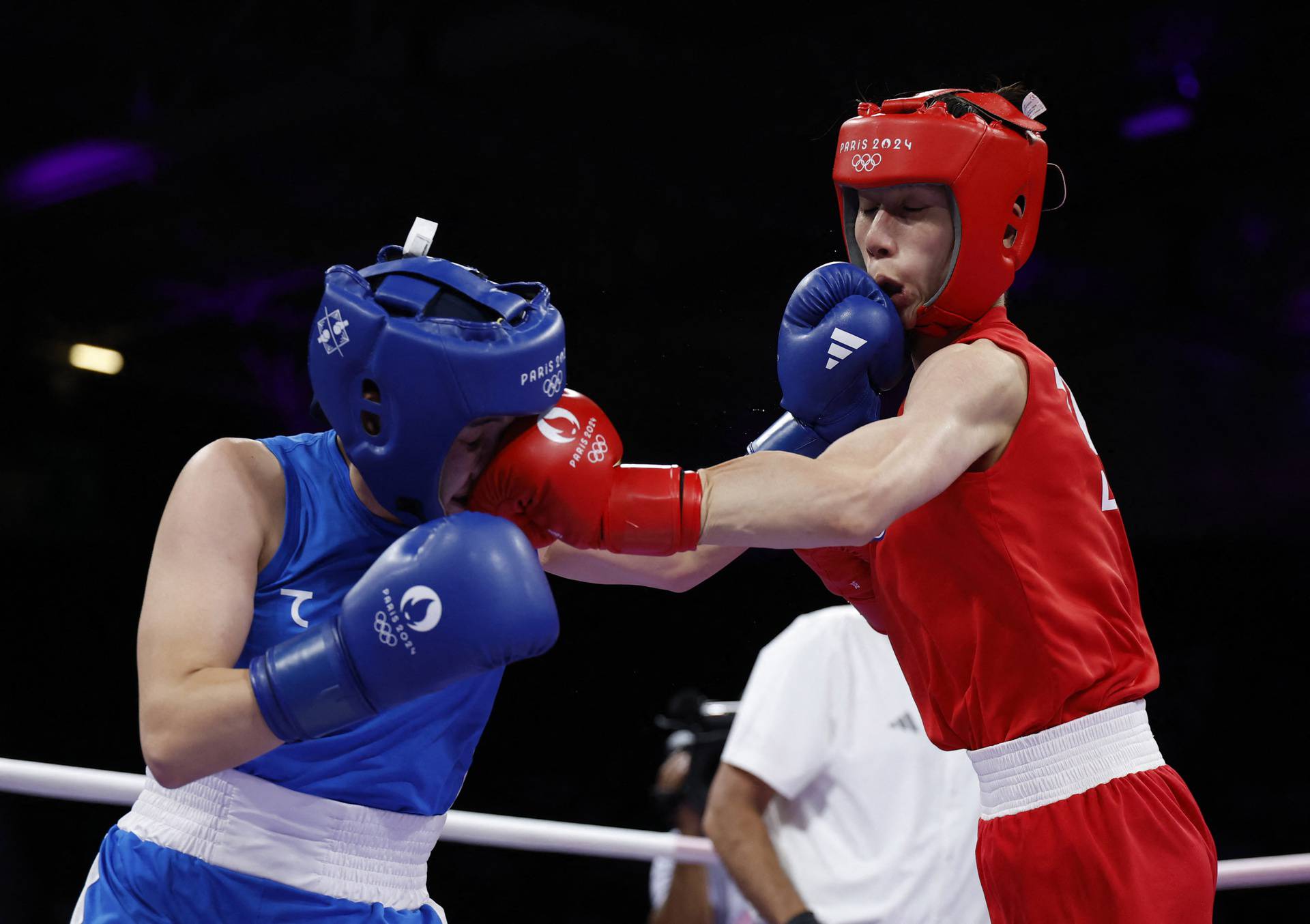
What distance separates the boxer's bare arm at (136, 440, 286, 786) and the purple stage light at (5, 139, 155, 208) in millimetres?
6065

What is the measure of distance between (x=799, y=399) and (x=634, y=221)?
5.43 m

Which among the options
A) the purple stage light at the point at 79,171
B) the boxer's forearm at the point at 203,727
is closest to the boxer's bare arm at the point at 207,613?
the boxer's forearm at the point at 203,727

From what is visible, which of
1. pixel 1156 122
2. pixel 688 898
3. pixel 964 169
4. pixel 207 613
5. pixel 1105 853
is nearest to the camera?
pixel 207 613

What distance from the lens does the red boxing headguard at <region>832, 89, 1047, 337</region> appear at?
87.3 inches

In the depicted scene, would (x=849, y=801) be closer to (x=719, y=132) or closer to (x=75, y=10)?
(x=719, y=132)

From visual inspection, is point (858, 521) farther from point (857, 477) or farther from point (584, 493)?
point (584, 493)

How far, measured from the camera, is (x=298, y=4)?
671 centimetres

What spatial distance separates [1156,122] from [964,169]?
548 centimetres

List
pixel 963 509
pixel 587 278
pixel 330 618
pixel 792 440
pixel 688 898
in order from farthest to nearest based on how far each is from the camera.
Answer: pixel 587 278 → pixel 688 898 → pixel 792 440 → pixel 963 509 → pixel 330 618

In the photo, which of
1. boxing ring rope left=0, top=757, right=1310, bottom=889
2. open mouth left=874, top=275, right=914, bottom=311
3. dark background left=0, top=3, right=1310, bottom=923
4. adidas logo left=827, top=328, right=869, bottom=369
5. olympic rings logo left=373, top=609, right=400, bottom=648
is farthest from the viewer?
dark background left=0, top=3, right=1310, bottom=923

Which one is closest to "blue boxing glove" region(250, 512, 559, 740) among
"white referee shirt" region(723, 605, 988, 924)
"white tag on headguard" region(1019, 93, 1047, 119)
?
"white tag on headguard" region(1019, 93, 1047, 119)

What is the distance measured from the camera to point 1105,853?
6.36 ft

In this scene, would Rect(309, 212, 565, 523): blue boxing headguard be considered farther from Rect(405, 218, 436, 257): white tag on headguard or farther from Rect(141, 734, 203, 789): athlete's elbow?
Rect(141, 734, 203, 789): athlete's elbow

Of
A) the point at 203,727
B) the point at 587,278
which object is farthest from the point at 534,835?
the point at 587,278
